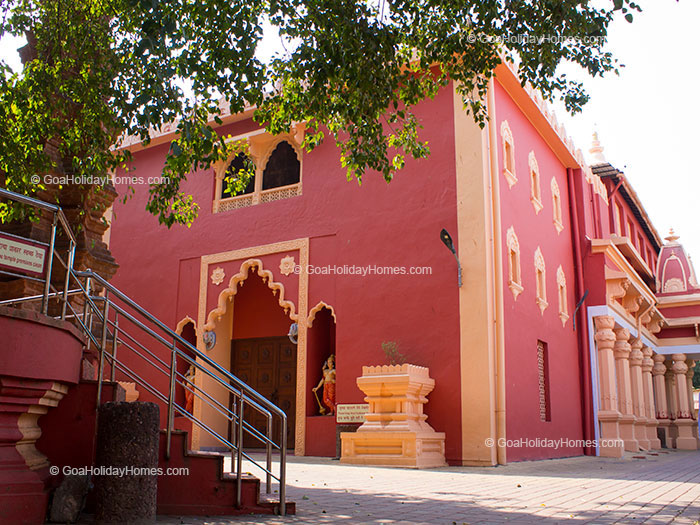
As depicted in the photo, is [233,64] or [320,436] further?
[320,436]

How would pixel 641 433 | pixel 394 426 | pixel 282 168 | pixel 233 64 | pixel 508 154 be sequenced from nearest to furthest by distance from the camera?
pixel 233 64 → pixel 394 426 → pixel 508 154 → pixel 282 168 → pixel 641 433

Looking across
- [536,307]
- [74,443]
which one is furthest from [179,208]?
[536,307]

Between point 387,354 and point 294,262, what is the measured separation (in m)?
3.39

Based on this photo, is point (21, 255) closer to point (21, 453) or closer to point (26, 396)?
point (26, 396)

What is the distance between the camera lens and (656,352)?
79.4 feet

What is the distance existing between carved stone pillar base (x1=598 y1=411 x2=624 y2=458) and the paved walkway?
482cm

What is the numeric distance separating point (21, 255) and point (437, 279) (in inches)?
354

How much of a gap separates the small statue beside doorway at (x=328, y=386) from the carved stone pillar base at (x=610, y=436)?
707cm

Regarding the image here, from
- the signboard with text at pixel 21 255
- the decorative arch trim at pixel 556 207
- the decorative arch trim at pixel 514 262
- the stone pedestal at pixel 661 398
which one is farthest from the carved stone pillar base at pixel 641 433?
the signboard with text at pixel 21 255

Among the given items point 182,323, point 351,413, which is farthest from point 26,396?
point 182,323

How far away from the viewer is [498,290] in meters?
12.6

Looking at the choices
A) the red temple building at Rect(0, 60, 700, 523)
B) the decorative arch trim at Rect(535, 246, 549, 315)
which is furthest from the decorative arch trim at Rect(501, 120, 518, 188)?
the decorative arch trim at Rect(535, 246, 549, 315)

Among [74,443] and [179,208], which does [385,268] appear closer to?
[179,208]

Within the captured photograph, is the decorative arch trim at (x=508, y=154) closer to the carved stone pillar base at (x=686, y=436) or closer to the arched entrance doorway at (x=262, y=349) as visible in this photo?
the arched entrance doorway at (x=262, y=349)
